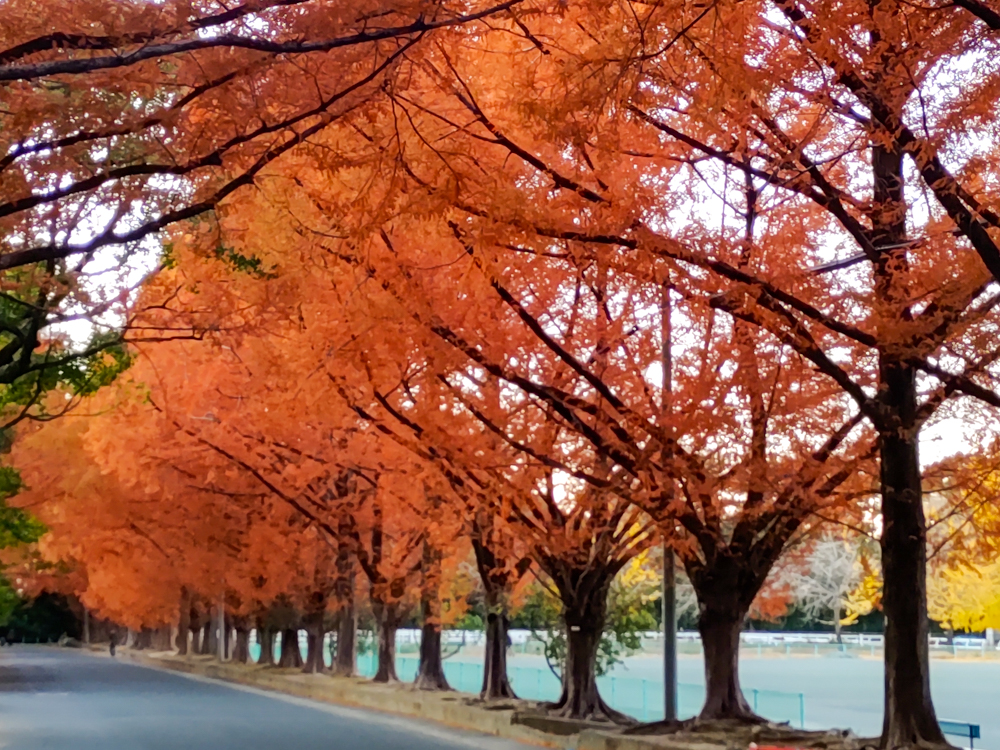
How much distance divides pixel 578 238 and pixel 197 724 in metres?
13.9

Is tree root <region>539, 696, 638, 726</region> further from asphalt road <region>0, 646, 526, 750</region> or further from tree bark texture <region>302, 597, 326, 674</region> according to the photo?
tree bark texture <region>302, 597, 326, 674</region>

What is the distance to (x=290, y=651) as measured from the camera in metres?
37.8

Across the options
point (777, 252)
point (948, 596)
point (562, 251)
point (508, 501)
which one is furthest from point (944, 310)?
point (948, 596)

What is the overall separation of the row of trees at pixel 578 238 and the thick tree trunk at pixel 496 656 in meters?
2.91

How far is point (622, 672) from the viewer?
42.2 m

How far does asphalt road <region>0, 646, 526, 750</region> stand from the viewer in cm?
1658

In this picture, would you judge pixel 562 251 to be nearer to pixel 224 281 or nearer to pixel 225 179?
pixel 225 179

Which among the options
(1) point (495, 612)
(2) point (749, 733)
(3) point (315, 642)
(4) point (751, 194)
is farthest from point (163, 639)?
(4) point (751, 194)

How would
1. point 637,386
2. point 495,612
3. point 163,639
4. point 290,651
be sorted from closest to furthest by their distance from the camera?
1. point 637,386
2. point 495,612
3. point 290,651
4. point 163,639

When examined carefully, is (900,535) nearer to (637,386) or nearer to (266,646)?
(637,386)

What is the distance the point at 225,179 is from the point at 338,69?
132 inches

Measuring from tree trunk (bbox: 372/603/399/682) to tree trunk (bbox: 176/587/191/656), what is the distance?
19.5 metres

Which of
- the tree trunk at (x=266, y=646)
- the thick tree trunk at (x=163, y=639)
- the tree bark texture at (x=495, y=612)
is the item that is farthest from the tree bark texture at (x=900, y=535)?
the thick tree trunk at (x=163, y=639)

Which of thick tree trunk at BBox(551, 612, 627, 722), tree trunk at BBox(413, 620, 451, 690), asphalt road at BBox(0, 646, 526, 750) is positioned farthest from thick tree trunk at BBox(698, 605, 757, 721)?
tree trunk at BBox(413, 620, 451, 690)
